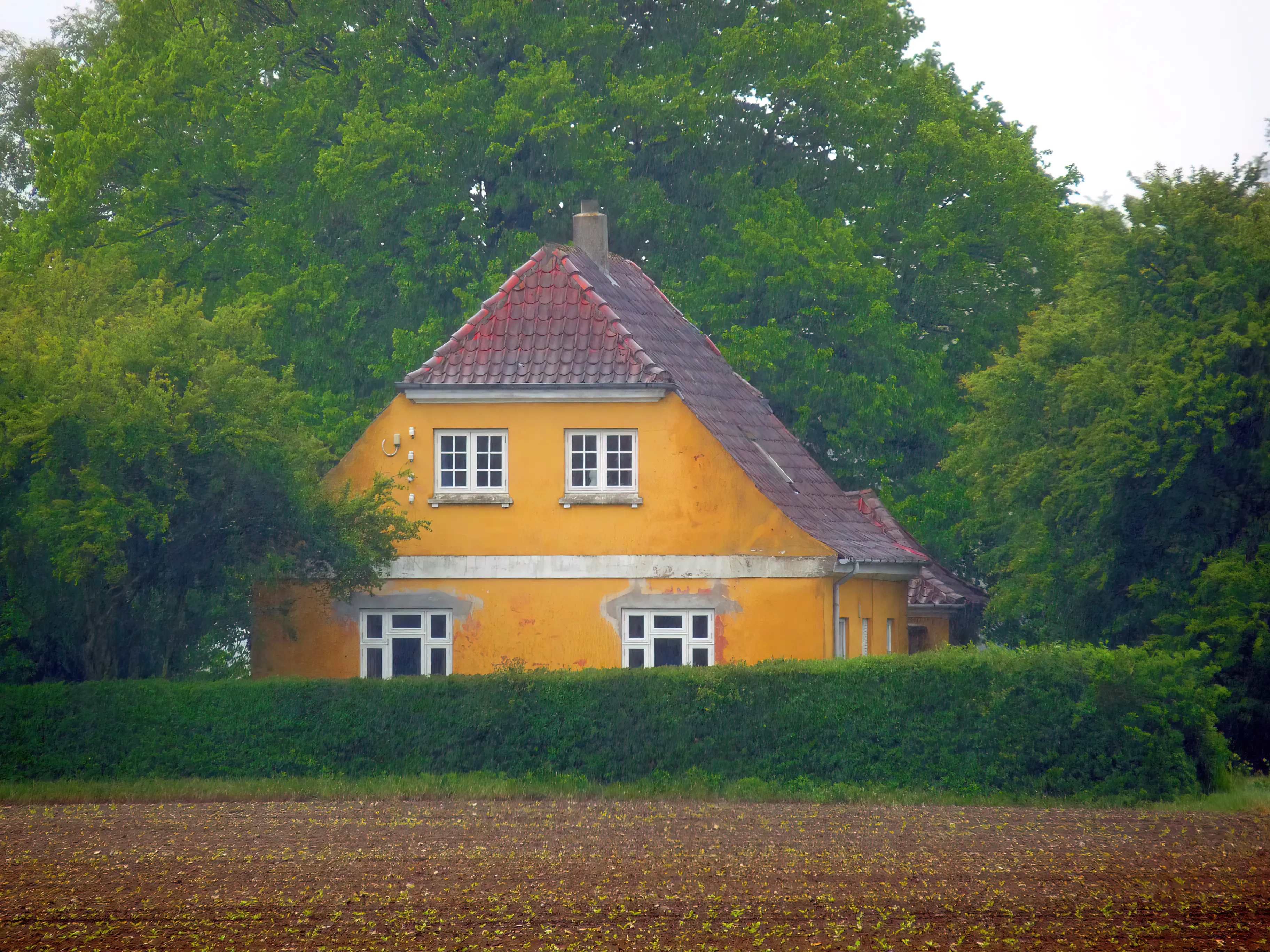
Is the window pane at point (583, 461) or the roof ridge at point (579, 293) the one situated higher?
the roof ridge at point (579, 293)

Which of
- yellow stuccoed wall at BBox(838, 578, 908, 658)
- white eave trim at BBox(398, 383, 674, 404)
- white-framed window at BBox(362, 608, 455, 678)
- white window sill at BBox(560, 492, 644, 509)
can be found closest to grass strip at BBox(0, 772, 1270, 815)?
white-framed window at BBox(362, 608, 455, 678)

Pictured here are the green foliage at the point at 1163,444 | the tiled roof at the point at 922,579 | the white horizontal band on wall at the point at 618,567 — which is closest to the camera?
the green foliage at the point at 1163,444

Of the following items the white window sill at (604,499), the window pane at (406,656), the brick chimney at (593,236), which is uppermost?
the brick chimney at (593,236)

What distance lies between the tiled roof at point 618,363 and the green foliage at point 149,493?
11.3ft

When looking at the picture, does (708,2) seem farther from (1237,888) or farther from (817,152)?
(1237,888)

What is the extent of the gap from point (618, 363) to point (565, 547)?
327 centimetres

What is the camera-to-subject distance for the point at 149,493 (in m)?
25.6

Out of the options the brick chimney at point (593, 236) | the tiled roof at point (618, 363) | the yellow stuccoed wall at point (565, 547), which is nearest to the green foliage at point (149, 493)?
the yellow stuccoed wall at point (565, 547)

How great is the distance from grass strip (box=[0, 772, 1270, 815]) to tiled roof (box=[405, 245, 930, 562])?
5843 mm

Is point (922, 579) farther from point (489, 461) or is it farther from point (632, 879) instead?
point (632, 879)

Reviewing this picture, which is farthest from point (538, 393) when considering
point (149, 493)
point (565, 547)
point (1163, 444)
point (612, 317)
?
point (1163, 444)

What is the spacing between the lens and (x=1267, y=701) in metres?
27.5

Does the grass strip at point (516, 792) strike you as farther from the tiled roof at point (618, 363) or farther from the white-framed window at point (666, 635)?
the tiled roof at point (618, 363)

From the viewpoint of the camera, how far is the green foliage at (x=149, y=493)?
24938mm
